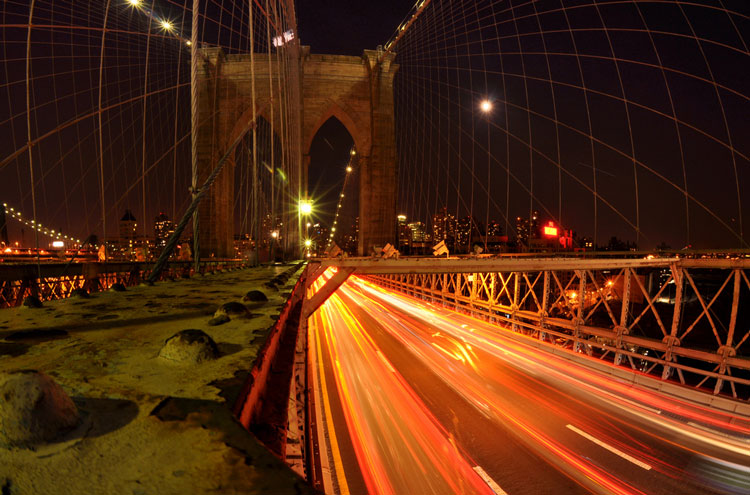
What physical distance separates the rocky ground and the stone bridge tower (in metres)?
30.3

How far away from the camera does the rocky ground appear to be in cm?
76

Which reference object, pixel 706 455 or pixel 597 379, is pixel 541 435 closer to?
pixel 706 455

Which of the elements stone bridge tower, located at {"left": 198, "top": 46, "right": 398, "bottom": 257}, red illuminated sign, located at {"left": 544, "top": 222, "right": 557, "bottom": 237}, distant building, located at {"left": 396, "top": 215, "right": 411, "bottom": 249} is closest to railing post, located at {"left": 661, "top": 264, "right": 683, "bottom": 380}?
red illuminated sign, located at {"left": 544, "top": 222, "right": 557, "bottom": 237}

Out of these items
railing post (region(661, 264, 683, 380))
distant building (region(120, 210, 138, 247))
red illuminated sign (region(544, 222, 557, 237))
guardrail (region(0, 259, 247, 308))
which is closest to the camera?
railing post (region(661, 264, 683, 380))

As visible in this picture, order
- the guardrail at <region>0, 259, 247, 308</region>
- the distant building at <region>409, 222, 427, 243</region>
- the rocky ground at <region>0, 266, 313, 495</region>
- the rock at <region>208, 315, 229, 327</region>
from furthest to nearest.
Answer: the distant building at <region>409, 222, 427, 243</region>
the guardrail at <region>0, 259, 247, 308</region>
the rock at <region>208, 315, 229, 327</region>
the rocky ground at <region>0, 266, 313, 495</region>

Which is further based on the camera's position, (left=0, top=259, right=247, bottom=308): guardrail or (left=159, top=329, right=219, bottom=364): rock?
(left=0, top=259, right=247, bottom=308): guardrail

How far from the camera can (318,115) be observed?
36.2 m

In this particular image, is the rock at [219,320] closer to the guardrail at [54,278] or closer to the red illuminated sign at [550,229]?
the guardrail at [54,278]

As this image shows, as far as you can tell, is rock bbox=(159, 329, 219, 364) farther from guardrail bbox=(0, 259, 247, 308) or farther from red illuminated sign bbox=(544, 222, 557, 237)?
red illuminated sign bbox=(544, 222, 557, 237)

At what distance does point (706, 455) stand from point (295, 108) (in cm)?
3423

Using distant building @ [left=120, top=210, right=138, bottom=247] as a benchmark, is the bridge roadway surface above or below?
below

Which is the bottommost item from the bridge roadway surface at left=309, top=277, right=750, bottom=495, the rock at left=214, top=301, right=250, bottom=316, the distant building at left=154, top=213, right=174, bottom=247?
the bridge roadway surface at left=309, top=277, right=750, bottom=495

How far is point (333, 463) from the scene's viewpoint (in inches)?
249

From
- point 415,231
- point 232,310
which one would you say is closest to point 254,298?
point 232,310
